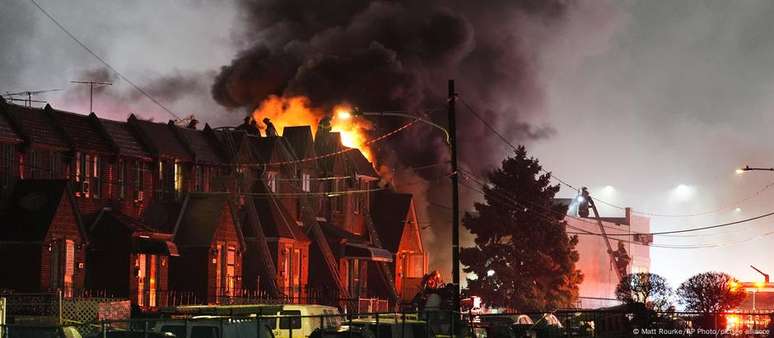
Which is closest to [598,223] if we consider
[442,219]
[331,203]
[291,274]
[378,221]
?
[442,219]

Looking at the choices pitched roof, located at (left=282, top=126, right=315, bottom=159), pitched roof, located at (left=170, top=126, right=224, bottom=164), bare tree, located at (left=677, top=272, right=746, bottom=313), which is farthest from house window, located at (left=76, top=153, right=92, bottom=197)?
bare tree, located at (left=677, top=272, right=746, bottom=313)

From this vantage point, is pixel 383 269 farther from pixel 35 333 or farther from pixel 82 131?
pixel 35 333

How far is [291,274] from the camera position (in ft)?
197

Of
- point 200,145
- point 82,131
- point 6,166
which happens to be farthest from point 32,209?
point 200,145

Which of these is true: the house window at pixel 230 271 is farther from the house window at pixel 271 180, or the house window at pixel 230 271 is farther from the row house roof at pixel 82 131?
the row house roof at pixel 82 131

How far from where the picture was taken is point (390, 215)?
72.9 metres

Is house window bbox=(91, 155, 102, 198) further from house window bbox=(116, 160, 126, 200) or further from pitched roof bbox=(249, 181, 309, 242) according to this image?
pitched roof bbox=(249, 181, 309, 242)

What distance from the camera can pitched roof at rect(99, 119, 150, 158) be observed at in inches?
2127

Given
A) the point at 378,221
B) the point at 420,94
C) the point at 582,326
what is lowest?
the point at 582,326

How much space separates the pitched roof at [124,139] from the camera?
5403cm

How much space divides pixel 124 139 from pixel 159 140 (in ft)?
6.67

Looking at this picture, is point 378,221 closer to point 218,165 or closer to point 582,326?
point 218,165

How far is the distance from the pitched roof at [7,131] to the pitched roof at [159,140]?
759cm

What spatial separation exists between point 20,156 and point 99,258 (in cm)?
513
